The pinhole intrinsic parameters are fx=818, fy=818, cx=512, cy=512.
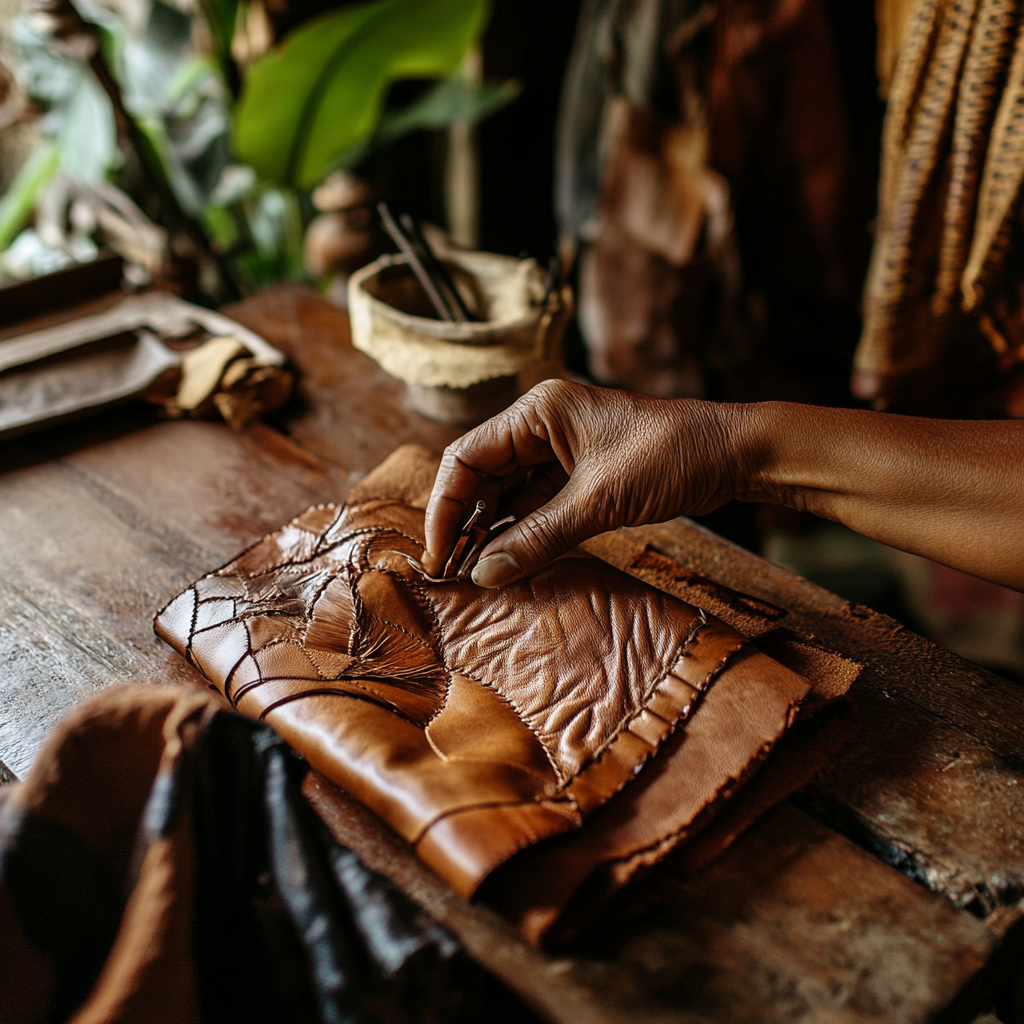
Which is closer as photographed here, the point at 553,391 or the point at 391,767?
the point at 391,767

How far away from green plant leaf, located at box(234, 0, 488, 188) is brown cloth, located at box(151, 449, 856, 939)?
1826 mm

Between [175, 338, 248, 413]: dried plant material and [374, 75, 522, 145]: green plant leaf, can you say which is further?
[374, 75, 522, 145]: green plant leaf

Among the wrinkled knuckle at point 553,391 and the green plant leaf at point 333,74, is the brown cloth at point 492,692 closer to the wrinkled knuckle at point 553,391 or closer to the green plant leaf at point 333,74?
the wrinkled knuckle at point 553,391

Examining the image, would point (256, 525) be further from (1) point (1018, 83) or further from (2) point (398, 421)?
(1) point (1018, 83)

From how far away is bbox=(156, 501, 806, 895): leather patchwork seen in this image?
800 mm

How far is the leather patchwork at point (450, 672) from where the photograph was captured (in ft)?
2.63

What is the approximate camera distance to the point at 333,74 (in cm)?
246

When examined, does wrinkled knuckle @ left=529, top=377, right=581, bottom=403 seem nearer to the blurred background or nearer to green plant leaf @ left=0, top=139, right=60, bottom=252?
the blurred background

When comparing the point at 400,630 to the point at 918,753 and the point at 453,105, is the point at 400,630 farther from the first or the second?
the point at 453,105

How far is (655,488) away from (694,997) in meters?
0.57

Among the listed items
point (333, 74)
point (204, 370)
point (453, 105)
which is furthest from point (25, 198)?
point (204, 370)

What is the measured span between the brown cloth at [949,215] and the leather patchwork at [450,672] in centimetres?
137

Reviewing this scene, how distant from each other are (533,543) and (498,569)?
55mm

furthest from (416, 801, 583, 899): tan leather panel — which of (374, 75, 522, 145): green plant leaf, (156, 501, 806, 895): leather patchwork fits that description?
(374, 75, 522, 145): green plant leaf
